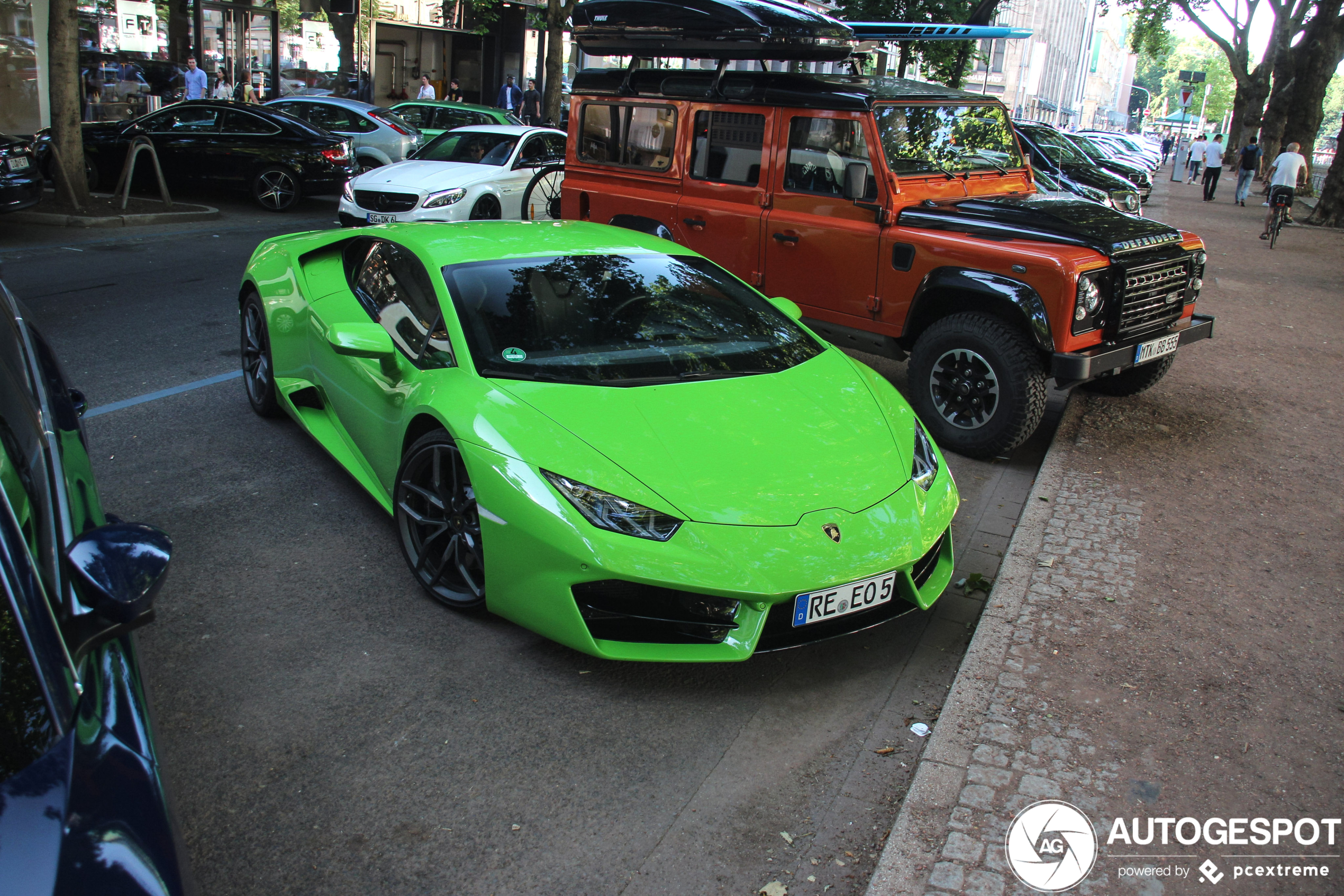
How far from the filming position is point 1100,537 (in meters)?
5.04

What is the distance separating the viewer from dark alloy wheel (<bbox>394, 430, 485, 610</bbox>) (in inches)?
154

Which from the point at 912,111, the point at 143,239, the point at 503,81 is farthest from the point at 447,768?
the point at 503,81

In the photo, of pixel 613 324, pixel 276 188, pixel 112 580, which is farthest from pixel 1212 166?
pixel 112 580

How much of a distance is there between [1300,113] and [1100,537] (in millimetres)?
27702

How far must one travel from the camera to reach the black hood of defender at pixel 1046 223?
5949 millimetres

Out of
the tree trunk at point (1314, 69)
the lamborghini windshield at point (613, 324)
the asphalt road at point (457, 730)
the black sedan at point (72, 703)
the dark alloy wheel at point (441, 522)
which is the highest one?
the tree trunk at point (1314, 69)

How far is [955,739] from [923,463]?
119cm

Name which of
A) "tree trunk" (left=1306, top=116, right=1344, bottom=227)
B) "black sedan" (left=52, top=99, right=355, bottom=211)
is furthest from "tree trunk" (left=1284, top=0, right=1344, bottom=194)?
"black sedan" (left=52, top=99, right=355, bottom=211)

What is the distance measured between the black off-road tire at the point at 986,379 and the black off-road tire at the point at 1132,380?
1.54m

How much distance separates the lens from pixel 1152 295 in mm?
6258

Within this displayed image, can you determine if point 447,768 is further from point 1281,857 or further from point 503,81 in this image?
point 503,81

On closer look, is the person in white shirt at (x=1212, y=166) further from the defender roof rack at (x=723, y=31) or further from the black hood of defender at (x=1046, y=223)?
the black hood of defender at (x=1046, y=223)

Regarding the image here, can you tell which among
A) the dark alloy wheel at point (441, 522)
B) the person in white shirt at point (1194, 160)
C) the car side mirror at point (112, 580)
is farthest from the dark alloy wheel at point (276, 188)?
the person in white shirt at point (1194, 160)

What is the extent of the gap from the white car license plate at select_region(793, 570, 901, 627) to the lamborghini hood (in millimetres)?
259
